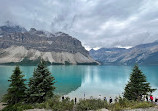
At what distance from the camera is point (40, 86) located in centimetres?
1905

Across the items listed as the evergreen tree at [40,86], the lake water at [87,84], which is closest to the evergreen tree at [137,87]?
the evergreen tree at [40,86]

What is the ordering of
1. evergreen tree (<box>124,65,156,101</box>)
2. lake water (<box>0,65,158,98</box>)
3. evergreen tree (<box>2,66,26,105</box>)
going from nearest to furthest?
1. evergreen tree (<box>2,66,26,105</box>)
2. evergreen tree (<box>124,65,156,101</box>)
3. lake water (<box>0,65,158,98</box>)

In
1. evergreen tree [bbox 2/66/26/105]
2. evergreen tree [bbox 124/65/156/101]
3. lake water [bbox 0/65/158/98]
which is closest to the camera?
evergreen tree [bbox 2/66/26/105]

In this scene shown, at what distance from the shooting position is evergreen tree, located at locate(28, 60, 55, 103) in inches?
732

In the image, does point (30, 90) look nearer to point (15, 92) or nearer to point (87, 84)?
point (15, 92)

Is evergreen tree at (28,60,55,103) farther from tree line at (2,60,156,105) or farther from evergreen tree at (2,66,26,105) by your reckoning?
evergreen tree at (2,66,26,105)

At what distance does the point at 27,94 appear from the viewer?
1914cm

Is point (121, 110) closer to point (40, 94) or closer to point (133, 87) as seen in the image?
point (133, 87)

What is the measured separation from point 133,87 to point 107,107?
9956 millimetres

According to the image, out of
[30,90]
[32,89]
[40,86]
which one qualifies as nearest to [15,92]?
[30,90]

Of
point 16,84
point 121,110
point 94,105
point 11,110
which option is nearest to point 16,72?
point 16,84

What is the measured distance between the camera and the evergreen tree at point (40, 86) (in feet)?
61.0

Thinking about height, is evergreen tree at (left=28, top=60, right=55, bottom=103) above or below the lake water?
above

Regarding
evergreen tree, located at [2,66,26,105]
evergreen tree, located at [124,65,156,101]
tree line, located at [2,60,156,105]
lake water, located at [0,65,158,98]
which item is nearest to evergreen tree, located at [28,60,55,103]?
tree line, located at [2,60,156,105]
